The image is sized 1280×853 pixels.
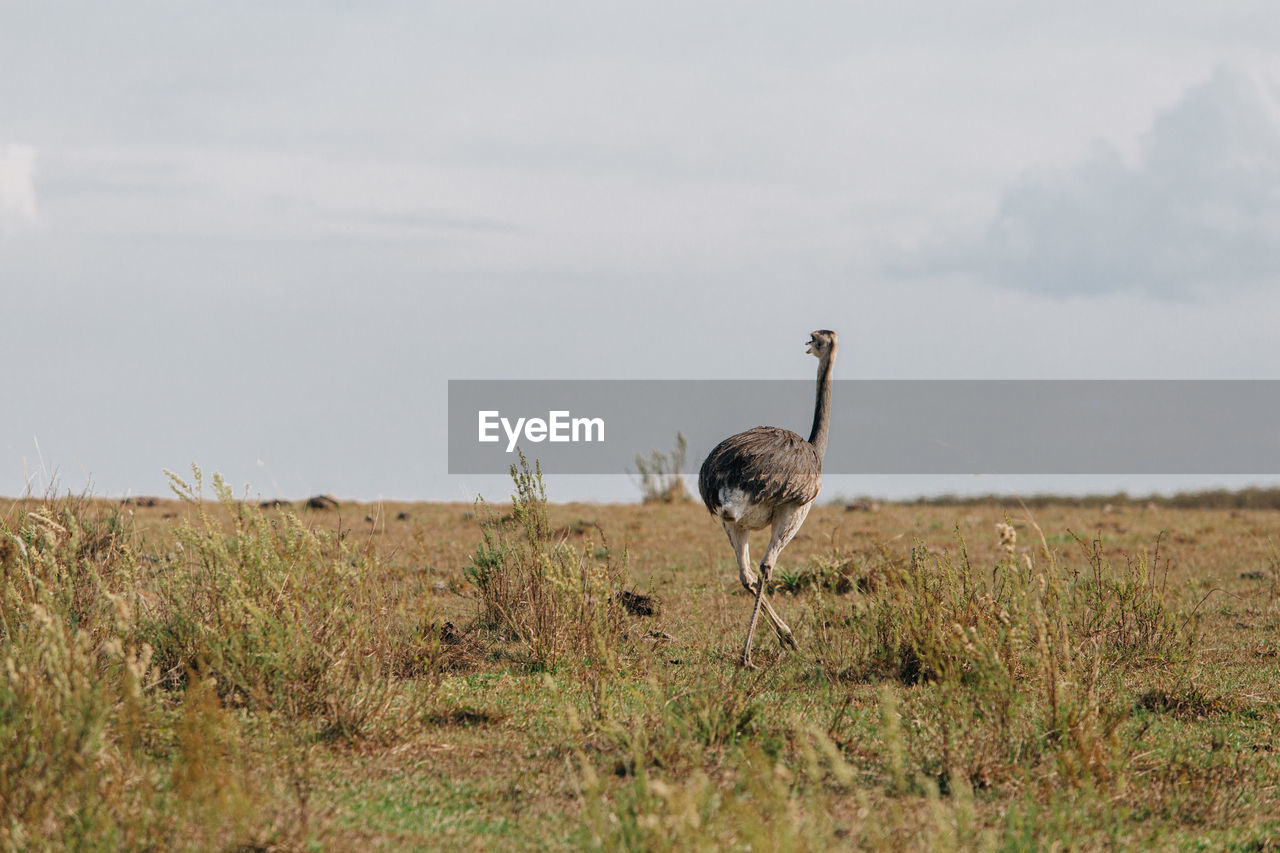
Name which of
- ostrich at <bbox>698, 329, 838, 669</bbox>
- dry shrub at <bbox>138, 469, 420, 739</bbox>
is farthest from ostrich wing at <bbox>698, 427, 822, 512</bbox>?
dry shrub at <bbox>138, 469, 420, 739</bbox>

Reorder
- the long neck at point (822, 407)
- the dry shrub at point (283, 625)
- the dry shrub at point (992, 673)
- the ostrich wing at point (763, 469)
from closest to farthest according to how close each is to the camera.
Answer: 1. the dry shrub at point (992, 673)
2. the dry shrub at point (283, 625)
3. the ostrich wing at point (763, 469)
4. the long neck at point (822, 407)

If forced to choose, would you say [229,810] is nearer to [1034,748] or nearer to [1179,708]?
[1034,748]

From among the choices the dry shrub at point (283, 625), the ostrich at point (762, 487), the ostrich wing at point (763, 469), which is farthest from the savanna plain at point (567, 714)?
the ostrich wing at point (763, 469)

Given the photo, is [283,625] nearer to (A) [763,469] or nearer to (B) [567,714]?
(B) [567,714]

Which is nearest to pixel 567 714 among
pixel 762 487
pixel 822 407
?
pixel 762 487

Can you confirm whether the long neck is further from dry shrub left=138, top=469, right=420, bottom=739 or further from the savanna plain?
dry shrub left=138, top=469, right=420, bottom=739

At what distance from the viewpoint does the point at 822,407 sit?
1035 cm

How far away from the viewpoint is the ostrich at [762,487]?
908cm

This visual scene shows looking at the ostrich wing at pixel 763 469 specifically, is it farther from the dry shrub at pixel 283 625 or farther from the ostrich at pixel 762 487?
the dry shrub at pixel 283 625

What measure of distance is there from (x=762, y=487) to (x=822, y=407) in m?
1.59

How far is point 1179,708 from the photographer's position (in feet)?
25.3

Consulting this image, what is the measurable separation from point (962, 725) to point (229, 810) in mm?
3488

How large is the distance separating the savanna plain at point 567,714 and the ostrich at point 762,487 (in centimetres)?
66

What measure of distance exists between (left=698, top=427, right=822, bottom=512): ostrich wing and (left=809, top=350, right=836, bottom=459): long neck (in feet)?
1.75
